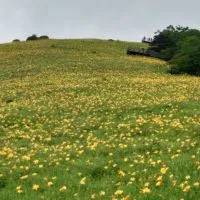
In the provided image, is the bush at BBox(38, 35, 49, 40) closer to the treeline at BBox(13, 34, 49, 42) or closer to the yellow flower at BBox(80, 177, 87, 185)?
the treeline at BBox(13, 34, 49, 42)

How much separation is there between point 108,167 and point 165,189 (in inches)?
127

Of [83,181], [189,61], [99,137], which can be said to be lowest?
[99,137]

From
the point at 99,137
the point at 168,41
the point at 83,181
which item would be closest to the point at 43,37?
the point at 168,41

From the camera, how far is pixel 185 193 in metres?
10.7

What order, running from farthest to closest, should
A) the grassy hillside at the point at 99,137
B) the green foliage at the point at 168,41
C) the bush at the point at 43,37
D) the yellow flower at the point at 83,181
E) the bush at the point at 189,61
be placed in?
the bush at the point at 43,37
the green foliage at the point at 168,41
the bush at the point at 189,61
the yellow flower at the point at 83,181
the grassy hillside at the point at 99,137

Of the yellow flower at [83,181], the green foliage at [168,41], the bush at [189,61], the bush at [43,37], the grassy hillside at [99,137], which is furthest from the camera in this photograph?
the bush at [43,37]

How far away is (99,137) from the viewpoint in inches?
765

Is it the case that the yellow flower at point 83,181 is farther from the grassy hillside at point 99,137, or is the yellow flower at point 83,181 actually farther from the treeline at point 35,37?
the treeline at point 35,37

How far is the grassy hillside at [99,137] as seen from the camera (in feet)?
40.6

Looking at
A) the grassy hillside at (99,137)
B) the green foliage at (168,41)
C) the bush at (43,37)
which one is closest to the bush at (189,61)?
the grassy hillside at (99,137)

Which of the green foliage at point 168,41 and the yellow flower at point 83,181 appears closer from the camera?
the yellow flower at point 83,181

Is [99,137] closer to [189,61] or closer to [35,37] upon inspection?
[189,61]

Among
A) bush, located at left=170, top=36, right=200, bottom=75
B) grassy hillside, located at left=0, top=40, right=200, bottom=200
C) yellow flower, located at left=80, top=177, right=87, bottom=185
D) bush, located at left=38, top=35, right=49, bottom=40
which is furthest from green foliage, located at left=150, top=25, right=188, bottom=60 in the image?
yellow flower, located at left=80, top=177, right=87, bottom=185

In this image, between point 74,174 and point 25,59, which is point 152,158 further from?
point 25,59
